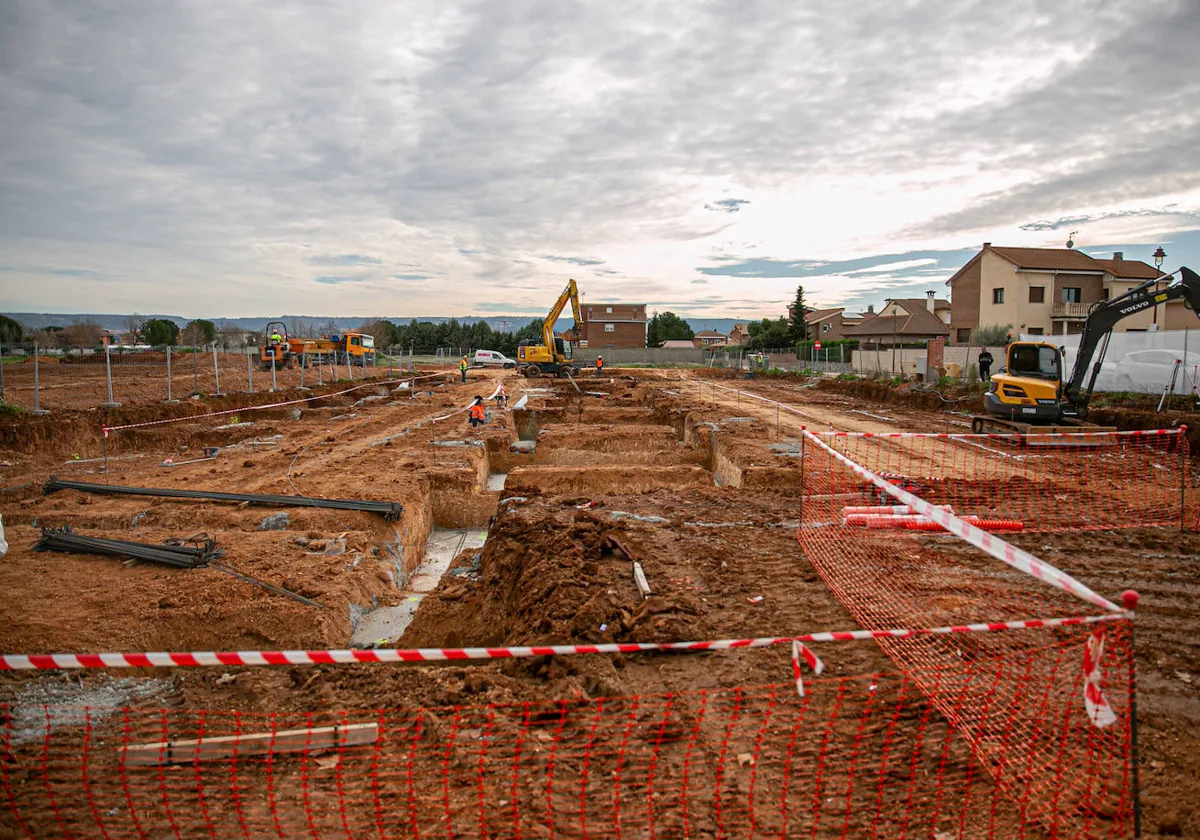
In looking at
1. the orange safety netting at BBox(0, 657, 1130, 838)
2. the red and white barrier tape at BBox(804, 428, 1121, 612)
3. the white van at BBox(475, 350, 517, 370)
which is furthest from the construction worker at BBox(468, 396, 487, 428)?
the white van at BBox(475, 350, 517, 370)

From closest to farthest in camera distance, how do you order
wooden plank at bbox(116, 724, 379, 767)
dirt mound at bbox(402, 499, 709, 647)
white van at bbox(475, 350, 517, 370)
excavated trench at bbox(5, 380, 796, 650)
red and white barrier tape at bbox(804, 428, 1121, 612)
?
red and white barrier tape at bbox(804, 428, 1121, 612), wooden plank at bbox(116, 724, 379, 767), dirt mound at bbox(402, 499, 709, 647), excavated trench at bbox(5, 380, 796, 650), white van at bbox(475, 350, 517, 370)

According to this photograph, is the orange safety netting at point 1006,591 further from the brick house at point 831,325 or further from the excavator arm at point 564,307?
the brick house at point 831,325

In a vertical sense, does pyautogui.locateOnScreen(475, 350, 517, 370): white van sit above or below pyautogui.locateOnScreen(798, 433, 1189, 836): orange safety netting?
above

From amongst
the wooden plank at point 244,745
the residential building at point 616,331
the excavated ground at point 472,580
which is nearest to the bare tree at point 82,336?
the excavated ground at point 472,580

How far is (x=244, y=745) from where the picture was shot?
430 cm

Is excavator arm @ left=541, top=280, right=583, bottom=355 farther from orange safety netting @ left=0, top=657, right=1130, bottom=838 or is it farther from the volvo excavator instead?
orange safety netting @ left=0, top=657, right=1130, bottom=838

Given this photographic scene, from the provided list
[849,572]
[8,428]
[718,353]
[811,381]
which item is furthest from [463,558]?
[718,353]

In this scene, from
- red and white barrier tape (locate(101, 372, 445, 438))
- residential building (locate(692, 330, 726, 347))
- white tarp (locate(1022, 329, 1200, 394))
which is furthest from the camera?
residential building (locate(692, 330, 726, 347))

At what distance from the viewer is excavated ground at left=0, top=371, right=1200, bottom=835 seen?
16.9 ft

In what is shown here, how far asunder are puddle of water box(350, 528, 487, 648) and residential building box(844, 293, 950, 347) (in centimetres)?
4849

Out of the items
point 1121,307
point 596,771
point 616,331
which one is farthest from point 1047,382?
point 616,331

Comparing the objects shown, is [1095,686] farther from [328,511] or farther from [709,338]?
[709,338]

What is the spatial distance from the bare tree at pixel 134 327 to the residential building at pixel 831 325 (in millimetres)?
64803

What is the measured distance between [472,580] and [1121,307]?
1485 cm
